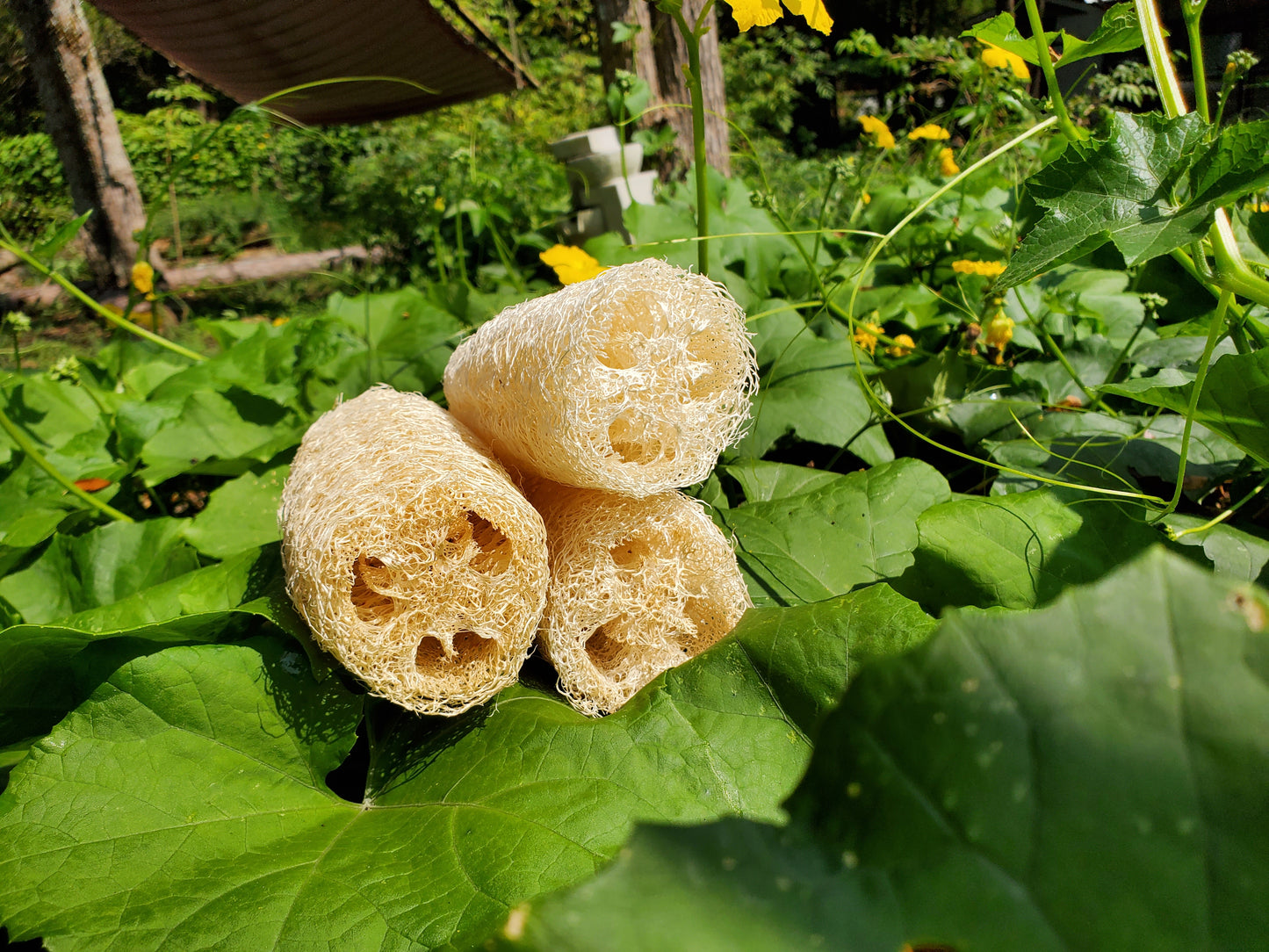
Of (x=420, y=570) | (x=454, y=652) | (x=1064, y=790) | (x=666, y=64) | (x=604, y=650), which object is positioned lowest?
(x=604, y=650)

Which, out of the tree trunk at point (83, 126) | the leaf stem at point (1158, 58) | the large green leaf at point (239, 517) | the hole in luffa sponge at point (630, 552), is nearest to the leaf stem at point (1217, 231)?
the leaf stem at point (1158, 58)

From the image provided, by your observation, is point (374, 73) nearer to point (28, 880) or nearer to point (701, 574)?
point (701, 574)

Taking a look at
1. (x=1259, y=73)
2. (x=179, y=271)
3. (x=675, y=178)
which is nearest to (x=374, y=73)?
(x=675, y=178)

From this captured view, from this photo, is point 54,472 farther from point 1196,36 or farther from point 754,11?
point 1196,36

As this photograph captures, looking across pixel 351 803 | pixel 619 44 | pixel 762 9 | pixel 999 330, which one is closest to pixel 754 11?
pixel 762 9

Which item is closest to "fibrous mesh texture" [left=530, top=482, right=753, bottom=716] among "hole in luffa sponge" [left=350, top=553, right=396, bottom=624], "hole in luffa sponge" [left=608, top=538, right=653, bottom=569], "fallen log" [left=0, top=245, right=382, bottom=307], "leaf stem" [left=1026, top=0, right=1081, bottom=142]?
"hole in luffa sponge" [left=608, top=538, right=653, bottom=569]

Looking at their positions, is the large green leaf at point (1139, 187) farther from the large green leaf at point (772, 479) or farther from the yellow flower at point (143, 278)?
the yellow flower at point (143, 278)
